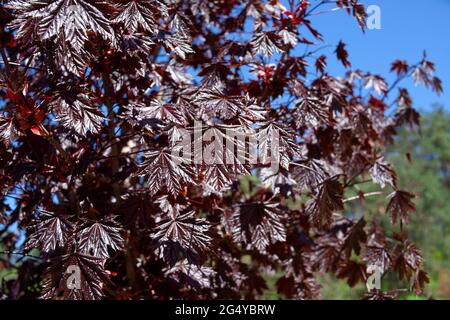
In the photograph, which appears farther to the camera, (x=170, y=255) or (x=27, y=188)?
(x=27, y=188)

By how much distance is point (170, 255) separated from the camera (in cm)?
211

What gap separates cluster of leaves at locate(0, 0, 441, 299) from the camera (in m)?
1.97

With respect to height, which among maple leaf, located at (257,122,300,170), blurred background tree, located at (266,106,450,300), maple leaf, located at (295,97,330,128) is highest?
blurred background tree, located at (266,106,450,300)

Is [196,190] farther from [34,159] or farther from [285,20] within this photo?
[285,20]

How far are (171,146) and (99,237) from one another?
502 millimetres

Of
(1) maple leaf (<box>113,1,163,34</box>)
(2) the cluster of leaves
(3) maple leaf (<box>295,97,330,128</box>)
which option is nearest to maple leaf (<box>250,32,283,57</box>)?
(2) the cluster of leaves

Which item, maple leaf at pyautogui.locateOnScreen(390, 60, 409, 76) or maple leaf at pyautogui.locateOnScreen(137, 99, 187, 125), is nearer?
maple leaf at pyautogui.locateOnScreen(137, 99, 187, 125)

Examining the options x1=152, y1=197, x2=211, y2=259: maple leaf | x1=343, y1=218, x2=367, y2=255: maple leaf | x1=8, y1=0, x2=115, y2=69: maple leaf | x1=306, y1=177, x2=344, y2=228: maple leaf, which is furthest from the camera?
x1=343, y1=218, x2=367, y2=255: maple leaf

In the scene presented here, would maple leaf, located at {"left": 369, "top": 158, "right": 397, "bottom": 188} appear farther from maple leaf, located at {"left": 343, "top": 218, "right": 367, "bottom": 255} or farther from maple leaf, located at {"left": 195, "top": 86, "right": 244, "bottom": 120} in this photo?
maple leaf, located at {"left": 195, "top": 86, "right": 244, "bottom": 120}

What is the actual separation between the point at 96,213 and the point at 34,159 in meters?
0.58

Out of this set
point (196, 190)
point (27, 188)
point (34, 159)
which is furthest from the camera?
point (196, 190)

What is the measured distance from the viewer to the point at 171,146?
2025mm

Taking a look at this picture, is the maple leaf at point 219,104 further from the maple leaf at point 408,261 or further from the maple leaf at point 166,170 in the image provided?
the maple leaf at point 408,261
